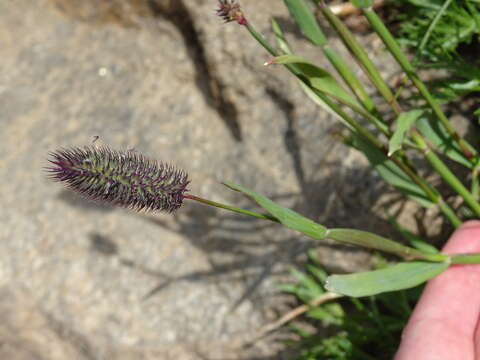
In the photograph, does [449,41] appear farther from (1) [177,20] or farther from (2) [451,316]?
(1) [177,20]

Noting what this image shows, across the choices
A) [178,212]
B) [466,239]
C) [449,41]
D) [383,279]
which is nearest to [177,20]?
[178,212]

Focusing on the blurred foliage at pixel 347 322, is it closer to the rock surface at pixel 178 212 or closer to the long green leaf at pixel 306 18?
the rock surface at pixel 178 212

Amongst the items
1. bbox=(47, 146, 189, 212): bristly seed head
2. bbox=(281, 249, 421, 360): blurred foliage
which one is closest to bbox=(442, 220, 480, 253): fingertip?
bbox=(281, 249, 421, 360): blurred foliage

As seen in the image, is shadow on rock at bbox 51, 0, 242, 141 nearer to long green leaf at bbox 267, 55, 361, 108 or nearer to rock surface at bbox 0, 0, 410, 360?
rock surface at bbox 0, 0, 410, 360

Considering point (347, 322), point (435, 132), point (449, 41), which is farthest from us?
point (347, 322)

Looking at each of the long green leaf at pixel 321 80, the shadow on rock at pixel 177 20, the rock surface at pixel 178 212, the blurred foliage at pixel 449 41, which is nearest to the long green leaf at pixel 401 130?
the long green leaf at pixel 321 80

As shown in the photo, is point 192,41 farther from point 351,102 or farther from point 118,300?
point 351,102
